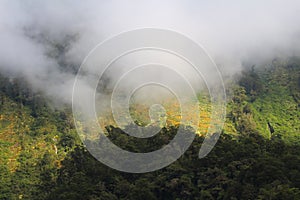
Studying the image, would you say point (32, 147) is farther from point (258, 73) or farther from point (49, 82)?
point (258, 73)

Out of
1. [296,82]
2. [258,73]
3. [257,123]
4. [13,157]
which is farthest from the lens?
[258,73]

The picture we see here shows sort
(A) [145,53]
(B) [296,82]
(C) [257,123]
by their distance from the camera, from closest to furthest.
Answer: (A) [145,53]
(C) [257,123]
(B) [296,82]

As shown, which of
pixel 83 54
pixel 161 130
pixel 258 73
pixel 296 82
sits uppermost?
pixel 83 54

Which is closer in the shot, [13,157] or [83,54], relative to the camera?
[13,157]

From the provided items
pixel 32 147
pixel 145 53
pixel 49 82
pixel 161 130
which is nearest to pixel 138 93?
pixel 32 147

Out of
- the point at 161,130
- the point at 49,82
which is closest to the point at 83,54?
the point at 49,82

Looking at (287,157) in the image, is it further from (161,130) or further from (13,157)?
(13,157)

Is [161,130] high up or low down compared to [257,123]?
down
